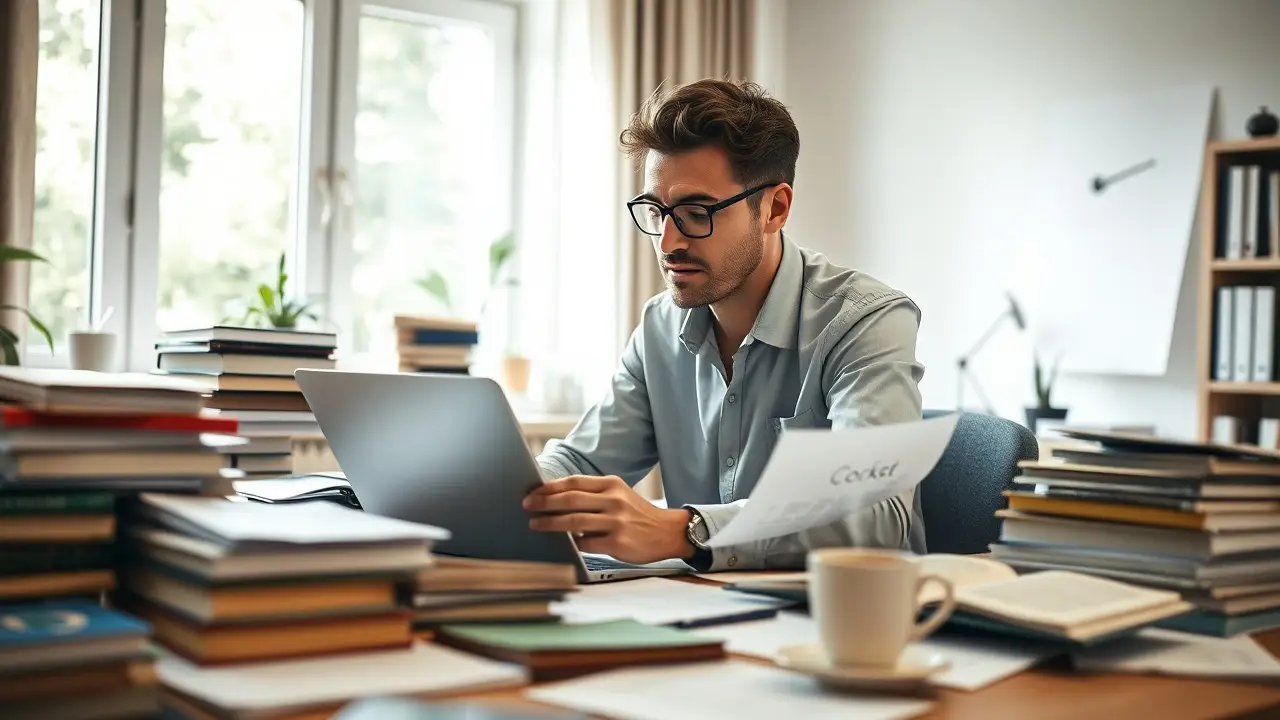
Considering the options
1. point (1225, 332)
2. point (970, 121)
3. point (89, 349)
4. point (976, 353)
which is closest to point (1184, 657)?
point (89, 349)

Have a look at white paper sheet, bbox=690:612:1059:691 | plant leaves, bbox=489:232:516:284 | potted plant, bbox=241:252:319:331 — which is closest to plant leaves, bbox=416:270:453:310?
plant leaves, bbox=489:232:516:284

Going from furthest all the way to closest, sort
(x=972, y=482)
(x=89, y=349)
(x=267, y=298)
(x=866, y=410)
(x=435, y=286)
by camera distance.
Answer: (x=435, y=286), (x=267, y=298), (x=89, y=349), (x=972, y=482), (x=866, y=410)

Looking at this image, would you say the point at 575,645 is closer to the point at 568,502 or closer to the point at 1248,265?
the point at 568,502

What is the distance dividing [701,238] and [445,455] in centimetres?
79

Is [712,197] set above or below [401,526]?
above

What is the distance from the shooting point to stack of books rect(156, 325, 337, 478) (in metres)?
2.05

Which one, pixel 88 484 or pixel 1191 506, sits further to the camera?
pixel 1191 506

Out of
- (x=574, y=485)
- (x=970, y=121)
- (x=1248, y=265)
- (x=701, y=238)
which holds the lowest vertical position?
(x=574, y=485)

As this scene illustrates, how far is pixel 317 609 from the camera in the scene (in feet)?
2.68

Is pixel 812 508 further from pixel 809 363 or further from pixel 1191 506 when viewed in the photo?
pixel 809 363

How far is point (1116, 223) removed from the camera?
11.5 feet

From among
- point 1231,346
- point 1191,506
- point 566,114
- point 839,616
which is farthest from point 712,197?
point 566,114

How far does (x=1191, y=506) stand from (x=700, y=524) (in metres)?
0.50

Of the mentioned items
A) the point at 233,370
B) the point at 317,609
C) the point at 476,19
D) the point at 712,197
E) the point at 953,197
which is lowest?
the point at 317,609
